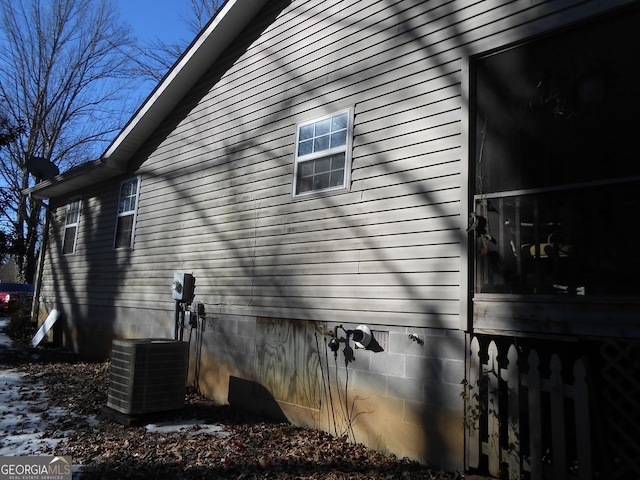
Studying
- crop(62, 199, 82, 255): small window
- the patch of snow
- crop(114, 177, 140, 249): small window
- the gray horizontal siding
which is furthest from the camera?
crop(62, 199, 82, 255): small window

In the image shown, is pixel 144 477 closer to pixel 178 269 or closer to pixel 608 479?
pixel 608 479

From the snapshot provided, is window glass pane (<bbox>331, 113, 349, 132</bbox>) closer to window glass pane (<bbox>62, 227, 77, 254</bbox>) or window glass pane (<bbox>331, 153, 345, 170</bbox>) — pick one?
window glass pane (<bbox>331, 153, 345, 170</bbox>)

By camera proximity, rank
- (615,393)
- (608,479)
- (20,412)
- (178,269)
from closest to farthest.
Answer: (608,479) < (615,393) < (20,412) < (178,269)

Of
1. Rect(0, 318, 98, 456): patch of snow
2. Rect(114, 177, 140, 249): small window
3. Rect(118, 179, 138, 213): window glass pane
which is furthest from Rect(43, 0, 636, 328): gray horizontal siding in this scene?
Rect(0, 318, 98, 456): patch of snow

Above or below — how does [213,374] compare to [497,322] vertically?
below

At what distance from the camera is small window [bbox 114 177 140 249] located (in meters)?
11.0

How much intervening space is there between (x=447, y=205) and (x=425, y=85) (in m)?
1.50

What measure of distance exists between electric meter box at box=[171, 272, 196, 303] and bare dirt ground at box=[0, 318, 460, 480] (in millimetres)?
1785

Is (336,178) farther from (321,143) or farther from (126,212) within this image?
(126,212)

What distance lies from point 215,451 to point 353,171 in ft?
12.0

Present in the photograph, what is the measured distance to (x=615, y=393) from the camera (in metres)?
4.16

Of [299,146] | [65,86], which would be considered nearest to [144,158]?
[299,146]

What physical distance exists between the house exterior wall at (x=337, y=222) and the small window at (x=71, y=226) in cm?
427

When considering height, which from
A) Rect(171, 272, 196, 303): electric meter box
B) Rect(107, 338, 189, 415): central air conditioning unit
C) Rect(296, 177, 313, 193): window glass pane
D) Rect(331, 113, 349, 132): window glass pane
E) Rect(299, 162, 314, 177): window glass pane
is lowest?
Rect(107, 338, 189, 415): central air conditioning unit
